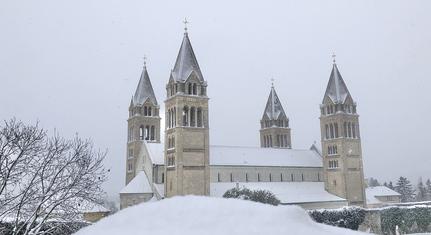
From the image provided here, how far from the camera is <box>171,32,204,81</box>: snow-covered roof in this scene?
44594 millimetres

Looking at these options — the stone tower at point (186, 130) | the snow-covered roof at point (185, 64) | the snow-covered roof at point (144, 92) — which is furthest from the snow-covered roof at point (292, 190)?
the snow-covered roof at point (144, 92)

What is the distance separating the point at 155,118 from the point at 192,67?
1393 centimetres

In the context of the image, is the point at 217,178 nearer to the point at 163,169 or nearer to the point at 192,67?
the point at 163,169

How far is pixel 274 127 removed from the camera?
65.4 metres

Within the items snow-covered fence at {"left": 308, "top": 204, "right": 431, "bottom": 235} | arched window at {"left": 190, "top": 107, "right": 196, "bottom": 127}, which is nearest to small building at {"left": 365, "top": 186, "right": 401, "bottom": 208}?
snow-covered fence at {"left": 308, "top": 204, "right": 431, "bottom": 235}

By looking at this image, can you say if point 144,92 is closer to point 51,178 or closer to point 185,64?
point 185,64

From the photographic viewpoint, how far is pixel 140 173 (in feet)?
160

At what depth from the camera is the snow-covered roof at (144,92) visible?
56.1 m

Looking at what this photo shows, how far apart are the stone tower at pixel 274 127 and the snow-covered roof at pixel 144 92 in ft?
68.1

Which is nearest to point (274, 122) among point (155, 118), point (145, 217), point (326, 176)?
point (326, 176)

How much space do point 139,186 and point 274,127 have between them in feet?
92.5

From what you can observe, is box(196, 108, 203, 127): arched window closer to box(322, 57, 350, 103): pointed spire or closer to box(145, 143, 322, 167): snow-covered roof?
box(145, 143, 322, 167): snow-covered roof

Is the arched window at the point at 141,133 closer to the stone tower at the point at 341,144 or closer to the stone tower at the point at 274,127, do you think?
the stone tower at the point at 274,127

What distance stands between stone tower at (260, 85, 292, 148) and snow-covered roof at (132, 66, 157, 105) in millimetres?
20743
